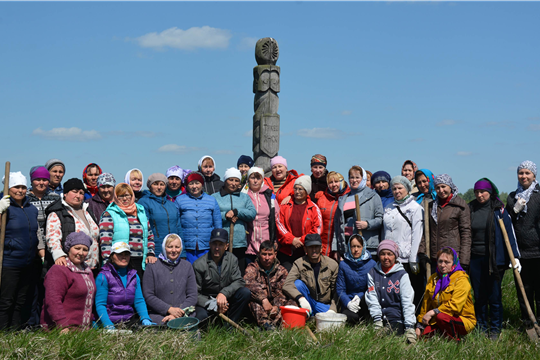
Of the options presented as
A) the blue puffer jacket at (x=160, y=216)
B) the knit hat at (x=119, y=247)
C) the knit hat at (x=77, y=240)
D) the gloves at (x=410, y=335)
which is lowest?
the gloves at (x=410, y=335)

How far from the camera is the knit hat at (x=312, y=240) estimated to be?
663 centimetres

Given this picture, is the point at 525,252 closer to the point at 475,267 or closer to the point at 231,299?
the point at 475,267

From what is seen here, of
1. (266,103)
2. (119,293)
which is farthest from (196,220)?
(266,103)

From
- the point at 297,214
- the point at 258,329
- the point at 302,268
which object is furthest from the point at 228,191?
the point at 258,329

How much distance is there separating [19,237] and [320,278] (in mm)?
3498

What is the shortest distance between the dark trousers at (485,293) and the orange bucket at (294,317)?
86.7 inches

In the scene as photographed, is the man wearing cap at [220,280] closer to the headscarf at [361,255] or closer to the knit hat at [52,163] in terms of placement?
the headscarf at [361,255]

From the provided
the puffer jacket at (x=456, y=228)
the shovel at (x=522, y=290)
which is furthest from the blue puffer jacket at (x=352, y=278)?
the shovel at (x=522, y=290)

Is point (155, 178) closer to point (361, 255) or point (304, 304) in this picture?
point (304, 304)

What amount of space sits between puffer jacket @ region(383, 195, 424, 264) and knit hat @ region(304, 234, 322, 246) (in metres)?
0.88

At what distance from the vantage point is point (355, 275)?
652 centimetres

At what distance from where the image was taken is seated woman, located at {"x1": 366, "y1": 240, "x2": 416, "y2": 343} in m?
6.12

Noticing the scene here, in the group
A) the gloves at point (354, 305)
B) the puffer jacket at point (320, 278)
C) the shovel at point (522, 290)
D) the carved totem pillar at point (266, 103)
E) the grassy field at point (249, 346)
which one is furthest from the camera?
the carved totem pillar at point (266, 103)

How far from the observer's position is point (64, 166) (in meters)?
7.04
